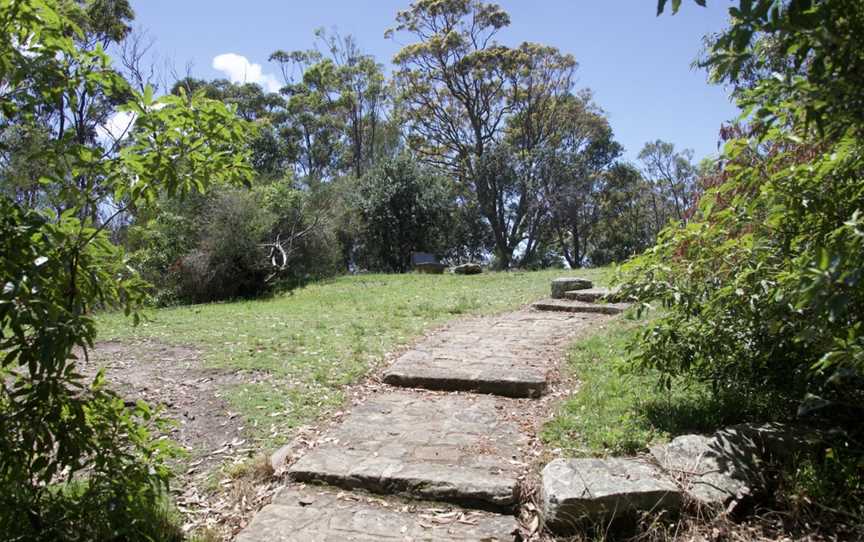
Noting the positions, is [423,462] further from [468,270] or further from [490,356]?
→ [468,270]

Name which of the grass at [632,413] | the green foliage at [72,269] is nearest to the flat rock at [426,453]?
the grass at [632,413]

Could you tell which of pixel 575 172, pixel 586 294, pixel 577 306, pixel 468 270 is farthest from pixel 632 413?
pixel 575 172

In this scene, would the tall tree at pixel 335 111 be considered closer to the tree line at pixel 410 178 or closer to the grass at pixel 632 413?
the tree line at pixel 410 178

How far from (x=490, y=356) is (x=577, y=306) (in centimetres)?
332

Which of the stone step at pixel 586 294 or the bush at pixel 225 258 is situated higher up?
the bush at pixel 225 258

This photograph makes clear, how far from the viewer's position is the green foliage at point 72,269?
2.22 metres

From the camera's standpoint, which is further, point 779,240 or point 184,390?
point 184,390

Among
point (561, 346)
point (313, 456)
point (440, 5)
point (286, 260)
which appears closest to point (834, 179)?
point (313, 456)

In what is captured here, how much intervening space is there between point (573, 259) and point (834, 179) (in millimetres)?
30430

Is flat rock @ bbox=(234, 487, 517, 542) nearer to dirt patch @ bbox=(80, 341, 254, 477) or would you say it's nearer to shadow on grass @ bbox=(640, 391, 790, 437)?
dirt patch @ bbox=(80, 341, 254, 477)

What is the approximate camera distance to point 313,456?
3742 millimetres

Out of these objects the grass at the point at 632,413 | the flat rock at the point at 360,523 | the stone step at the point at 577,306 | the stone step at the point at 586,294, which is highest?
the stone step at the point at 586,294

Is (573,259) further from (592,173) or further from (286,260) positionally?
(286,260)

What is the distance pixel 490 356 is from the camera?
6027 millimetres
